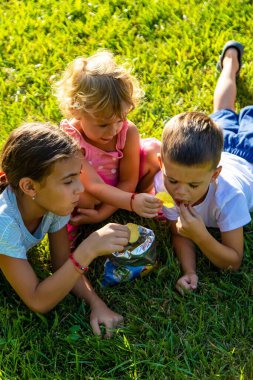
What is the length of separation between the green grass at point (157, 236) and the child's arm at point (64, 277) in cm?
8

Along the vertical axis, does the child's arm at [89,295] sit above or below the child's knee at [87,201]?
below

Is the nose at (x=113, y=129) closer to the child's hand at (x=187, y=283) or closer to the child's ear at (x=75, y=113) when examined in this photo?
the child's ear at (x=75, y=113)

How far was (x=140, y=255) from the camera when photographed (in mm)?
2967

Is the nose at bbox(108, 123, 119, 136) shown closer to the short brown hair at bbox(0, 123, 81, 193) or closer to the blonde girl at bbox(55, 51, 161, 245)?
the blonde girl at bbox(55, 51, 161, 245)

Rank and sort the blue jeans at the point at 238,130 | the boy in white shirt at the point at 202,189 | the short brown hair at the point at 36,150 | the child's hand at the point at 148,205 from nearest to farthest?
the short brown hair at the point at 36,150 < the boy in white shirt at the point at 202,189 < the child's hand at the point at 148,205 < the blue jeans at the point at 238,130

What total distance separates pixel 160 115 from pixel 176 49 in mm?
695

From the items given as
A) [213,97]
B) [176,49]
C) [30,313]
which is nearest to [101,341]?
[30,313]

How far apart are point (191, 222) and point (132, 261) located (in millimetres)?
392

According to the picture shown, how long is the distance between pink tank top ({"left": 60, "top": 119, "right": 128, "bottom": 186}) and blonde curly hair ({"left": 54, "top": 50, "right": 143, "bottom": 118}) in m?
0.14

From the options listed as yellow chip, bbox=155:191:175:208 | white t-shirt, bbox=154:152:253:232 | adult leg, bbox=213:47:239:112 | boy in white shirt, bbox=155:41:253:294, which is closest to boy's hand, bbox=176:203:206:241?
boy in white shirt, bbox=155:41:253:294

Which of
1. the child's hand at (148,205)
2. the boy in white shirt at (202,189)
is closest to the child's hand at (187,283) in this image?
the boy in white shirt at (202,189)

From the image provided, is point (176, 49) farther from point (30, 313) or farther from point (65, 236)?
point (30, 313)

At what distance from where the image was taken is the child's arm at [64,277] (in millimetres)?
2674

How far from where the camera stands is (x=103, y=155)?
11.0ft
